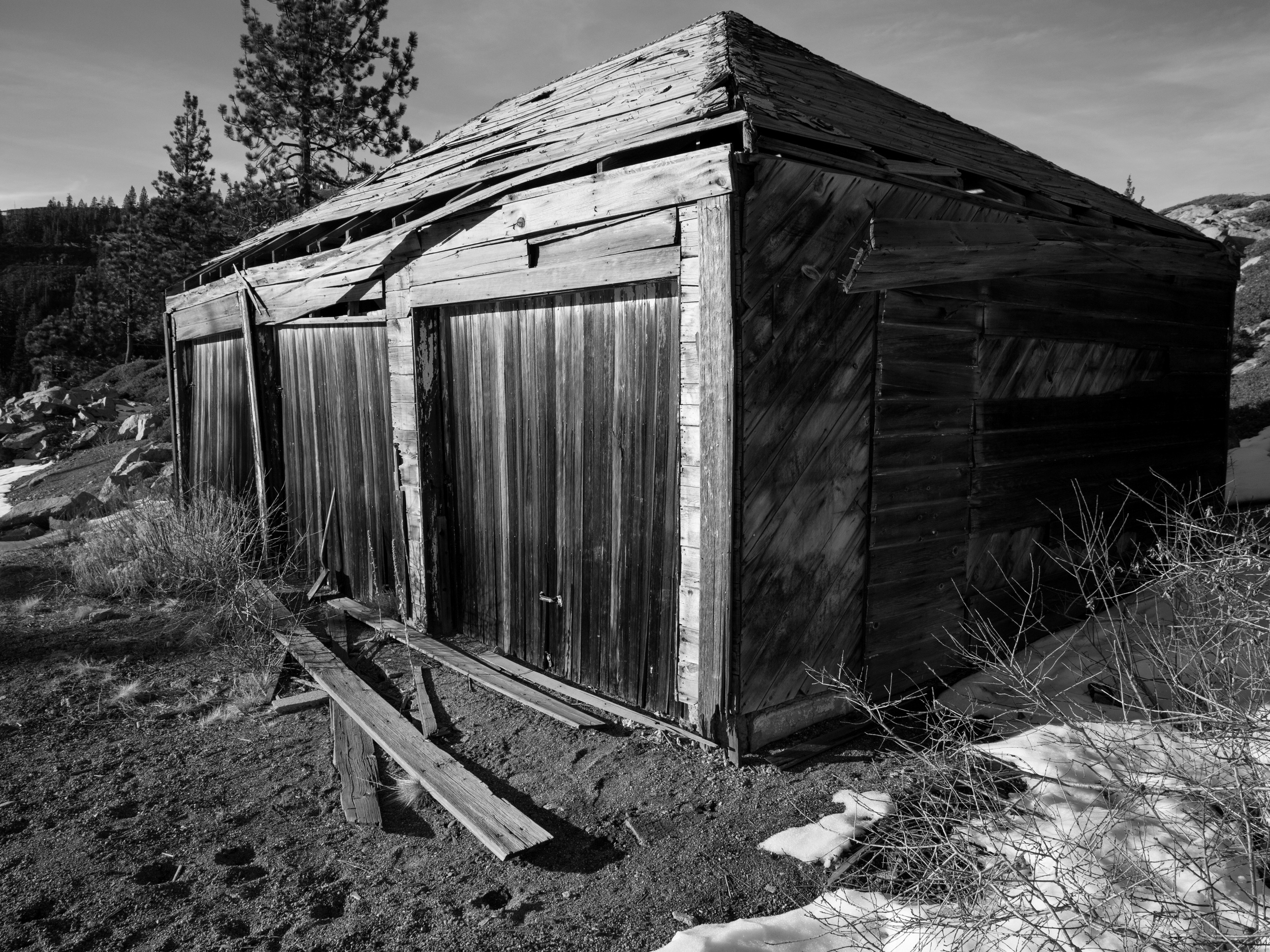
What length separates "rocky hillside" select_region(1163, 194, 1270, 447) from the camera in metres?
11.8

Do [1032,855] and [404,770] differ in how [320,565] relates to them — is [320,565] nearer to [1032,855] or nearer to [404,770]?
[404,770]

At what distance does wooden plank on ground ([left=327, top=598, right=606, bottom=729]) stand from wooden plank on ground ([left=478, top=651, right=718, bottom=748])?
7 centimetres

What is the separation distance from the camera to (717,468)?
11.8 ft

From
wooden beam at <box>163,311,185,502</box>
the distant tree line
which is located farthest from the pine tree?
wooden beam at <box>163,311,185,502</box>

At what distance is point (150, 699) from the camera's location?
16.1 feet

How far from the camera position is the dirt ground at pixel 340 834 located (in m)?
2.83

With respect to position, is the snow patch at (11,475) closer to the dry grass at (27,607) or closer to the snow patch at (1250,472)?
the dry grass at (27,607)

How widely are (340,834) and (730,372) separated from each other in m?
2.58

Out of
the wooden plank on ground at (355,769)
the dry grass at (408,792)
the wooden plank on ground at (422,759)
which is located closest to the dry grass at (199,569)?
the wooden plank on ground at (422,759)

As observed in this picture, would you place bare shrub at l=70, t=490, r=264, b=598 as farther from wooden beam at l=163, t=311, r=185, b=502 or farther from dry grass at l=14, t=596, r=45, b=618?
wooden beam at l=163, t=311, r=185, b=502

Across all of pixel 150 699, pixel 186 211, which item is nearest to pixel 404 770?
pixel 150 699

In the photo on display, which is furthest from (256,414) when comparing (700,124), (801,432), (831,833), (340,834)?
(831,833)

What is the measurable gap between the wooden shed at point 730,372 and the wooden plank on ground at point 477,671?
20cm

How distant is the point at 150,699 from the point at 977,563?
503 cm
